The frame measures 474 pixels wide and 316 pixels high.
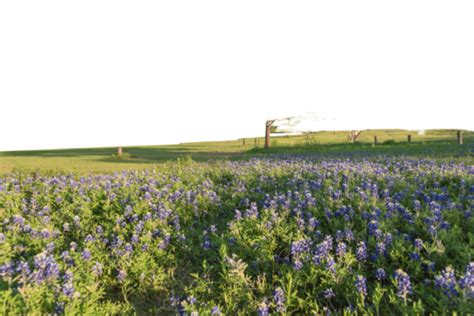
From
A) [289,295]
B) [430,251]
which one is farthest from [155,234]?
[430,251]

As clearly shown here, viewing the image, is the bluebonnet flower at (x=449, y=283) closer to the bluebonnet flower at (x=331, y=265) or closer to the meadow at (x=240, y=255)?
the meadow at (x=240, y=255)

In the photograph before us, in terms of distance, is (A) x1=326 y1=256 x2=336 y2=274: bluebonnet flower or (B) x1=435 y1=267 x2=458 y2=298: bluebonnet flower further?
(A) x1=326 y1=256 x2=336 y2=274: bluebonnet flower

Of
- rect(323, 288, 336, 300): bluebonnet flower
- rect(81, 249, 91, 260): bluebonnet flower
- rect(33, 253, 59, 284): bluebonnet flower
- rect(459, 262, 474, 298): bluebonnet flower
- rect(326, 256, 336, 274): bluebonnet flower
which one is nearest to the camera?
rect(459, 262, 474, 298): bluebonnet flower

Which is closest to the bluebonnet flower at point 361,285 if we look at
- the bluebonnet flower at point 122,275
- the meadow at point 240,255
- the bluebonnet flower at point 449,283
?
the meadow at point 240,255

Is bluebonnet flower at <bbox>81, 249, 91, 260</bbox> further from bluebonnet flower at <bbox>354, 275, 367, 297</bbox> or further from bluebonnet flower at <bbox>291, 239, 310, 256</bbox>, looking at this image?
bluebonnet flower at <bbox>354, 275, 367, 297</bbox>

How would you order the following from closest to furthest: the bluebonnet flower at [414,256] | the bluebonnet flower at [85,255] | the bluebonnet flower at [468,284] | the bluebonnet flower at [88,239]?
the bluebonnet flower at [468,284], the bluebonnet flower at [414,256], the bluebonnet flower at [85,255], the bluebonnet flower at [88,239]

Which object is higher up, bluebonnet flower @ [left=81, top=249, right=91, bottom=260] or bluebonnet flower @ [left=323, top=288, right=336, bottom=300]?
bluebonnet flower @ [left=81, top=249, right=91, bottom=260]

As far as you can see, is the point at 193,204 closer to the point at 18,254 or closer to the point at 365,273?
the point at 18,254

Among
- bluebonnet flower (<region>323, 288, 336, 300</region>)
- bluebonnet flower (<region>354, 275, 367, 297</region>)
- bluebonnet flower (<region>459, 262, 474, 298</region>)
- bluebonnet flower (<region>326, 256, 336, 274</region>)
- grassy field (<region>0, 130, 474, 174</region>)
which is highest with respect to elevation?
grassy field (<region>0, 130, 474, 174</region>)

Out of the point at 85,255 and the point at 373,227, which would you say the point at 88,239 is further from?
the point at 373,227

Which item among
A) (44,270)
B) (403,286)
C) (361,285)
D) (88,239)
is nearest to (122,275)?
(44,270)

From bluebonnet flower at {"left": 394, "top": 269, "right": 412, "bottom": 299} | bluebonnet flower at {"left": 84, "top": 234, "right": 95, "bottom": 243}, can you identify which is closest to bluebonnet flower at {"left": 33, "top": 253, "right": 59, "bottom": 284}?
bluebonnet flower at {"left": 84, "top": 234, "right": 95, "bottom": 243}

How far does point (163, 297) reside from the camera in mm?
4125

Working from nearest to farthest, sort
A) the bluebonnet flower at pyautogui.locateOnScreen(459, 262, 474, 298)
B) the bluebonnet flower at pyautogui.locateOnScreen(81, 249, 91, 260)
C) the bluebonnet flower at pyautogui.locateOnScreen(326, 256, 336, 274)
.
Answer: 1. the bluebonnet flower at pyautogui.locateOnScreen(459, 262, 474, 298)
2. the bluebonnet flower at pyautogui.locateOnScreen(326, 256, 336, 274)
3. the bluebonnet flower at pyautogui.locateOnScreen(81, 249, 91, 260)
